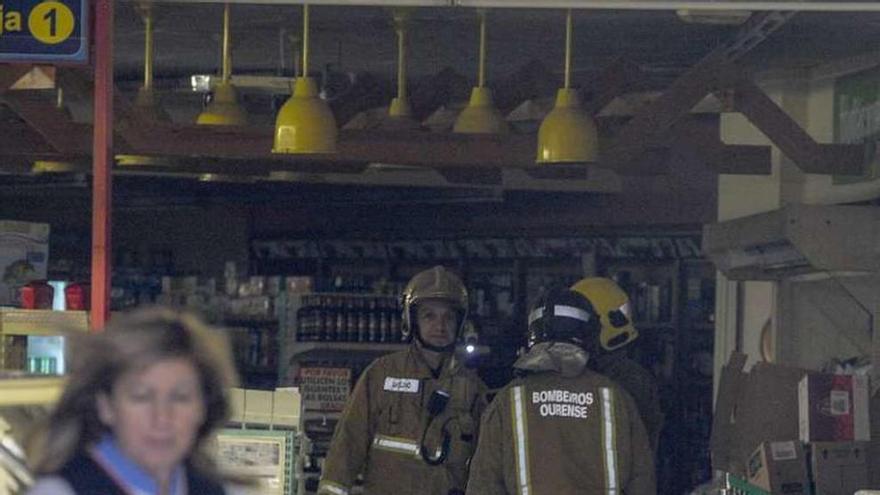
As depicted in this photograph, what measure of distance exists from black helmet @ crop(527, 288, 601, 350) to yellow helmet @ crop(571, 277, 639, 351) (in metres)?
1.31

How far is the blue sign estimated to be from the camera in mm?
6461

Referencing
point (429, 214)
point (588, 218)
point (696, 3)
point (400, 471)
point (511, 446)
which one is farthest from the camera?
point (429, 214)

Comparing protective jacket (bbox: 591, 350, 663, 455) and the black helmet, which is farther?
protective jacket (bbox: 591, 350, 663, 455)

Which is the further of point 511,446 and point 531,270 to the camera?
point 531,270

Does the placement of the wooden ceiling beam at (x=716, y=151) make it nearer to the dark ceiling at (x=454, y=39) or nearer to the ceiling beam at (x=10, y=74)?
the dark ceiling at (x=454, y=39)

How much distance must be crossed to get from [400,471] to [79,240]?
10893 mm

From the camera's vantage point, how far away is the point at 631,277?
51.5 feet

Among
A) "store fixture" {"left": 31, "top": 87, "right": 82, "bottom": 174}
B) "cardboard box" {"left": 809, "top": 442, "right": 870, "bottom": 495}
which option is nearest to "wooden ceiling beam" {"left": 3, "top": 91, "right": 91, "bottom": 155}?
"store fixture" {"left": 31, "top": 87, "right": 82, "bottom": 174}

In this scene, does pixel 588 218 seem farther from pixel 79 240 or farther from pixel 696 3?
pixel 696 3

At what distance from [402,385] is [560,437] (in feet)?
3.94

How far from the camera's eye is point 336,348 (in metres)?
13.1

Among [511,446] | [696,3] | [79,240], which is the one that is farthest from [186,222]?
[696,3]

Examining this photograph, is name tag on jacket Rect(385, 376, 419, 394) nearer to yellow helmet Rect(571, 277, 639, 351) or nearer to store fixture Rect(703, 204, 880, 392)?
yellow helmet Rect(571, 277, 639, 351)

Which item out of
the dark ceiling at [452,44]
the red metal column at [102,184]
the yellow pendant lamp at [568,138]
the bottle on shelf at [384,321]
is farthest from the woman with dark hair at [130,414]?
the bottle on shelf at [384,321]
